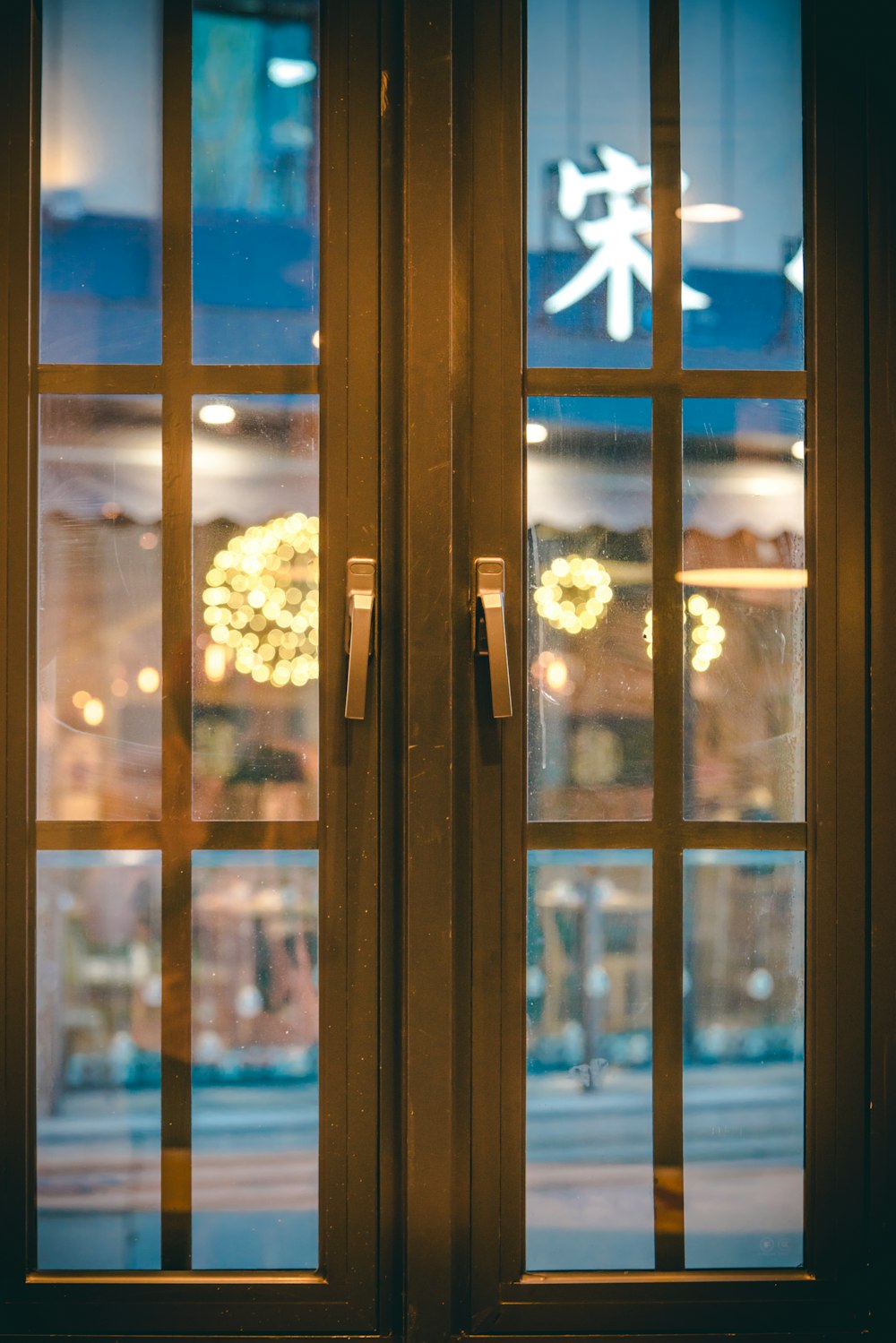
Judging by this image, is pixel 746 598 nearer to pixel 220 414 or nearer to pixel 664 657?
pixel 664 657

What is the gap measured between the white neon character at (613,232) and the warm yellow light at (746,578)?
1.09 feet

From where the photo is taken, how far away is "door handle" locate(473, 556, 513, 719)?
3.60 feet

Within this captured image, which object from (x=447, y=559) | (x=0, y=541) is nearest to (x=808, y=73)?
(x=447, y=559)

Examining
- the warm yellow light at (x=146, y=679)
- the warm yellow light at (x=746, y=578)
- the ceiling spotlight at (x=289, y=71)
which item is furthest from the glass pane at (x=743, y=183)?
the warm yellow light at (x=146, y=679)

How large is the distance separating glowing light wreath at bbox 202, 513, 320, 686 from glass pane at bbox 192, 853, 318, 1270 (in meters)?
0.27

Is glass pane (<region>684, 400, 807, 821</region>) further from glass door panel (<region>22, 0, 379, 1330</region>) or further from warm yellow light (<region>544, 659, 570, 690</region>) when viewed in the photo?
glass door panel (<region>22, 0, 379, 1330</region>)

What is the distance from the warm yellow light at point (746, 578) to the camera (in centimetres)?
118

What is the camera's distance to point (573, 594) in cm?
117

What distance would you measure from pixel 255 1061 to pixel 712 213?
50.2 inches

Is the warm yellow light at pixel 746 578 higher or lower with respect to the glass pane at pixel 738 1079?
higher

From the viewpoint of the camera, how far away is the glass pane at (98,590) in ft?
3.83

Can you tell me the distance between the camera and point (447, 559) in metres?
1.12

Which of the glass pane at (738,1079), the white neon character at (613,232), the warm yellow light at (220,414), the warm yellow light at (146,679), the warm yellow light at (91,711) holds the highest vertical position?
the white neon character at (613,232)

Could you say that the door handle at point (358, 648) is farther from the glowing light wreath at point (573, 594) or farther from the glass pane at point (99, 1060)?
the glass pane at point (99, 1060)
